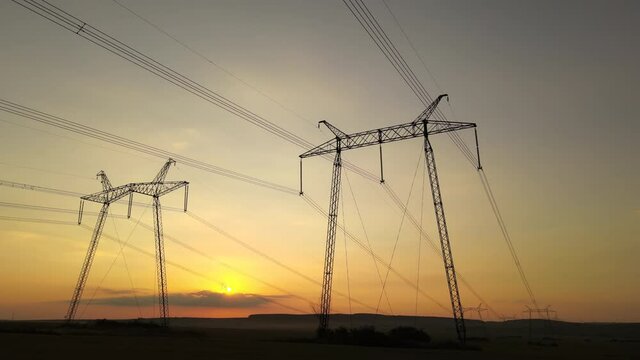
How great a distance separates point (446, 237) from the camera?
7075 cm

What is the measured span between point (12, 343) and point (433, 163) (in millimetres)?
52657

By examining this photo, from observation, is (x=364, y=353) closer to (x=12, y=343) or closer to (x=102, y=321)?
(x=12, y=343)

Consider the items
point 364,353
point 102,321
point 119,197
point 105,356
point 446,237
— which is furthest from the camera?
point 102,321

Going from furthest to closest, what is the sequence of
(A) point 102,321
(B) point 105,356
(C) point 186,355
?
(A) point 102,321 → (C) point 186,355 → (B) point 105,356

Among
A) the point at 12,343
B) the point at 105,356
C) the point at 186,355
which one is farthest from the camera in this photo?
the point at 12,343

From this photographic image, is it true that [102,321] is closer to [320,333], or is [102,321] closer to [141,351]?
[320,333]

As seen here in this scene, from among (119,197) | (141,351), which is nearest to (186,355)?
(141,351)

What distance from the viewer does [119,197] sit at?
298ft

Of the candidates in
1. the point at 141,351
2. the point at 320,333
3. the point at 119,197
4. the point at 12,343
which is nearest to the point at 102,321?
the point at 119,197

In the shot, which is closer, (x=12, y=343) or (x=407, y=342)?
(x=12, y=343)

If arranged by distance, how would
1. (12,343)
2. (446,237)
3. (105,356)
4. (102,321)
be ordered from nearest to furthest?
(105,356), (12,343), (446,237), (102,321)

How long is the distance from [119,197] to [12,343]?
151 feet

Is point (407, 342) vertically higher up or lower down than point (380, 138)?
lower down

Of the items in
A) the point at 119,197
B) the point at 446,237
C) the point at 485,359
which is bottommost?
the point at 485,359
